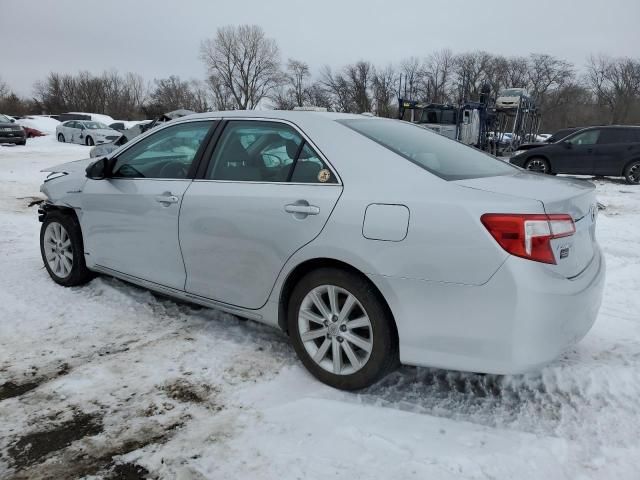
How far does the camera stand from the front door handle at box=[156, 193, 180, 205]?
3.48 m

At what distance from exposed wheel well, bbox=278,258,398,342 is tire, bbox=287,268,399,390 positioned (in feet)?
0.05

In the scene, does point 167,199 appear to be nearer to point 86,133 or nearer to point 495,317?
point 495,317

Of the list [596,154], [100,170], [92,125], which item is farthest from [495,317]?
[92,125]

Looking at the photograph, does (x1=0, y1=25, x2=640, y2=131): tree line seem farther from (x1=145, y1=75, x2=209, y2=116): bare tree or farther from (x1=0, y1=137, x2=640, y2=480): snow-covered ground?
(x1=0, y1=137, x2=640, y2=480): snow-covered ground

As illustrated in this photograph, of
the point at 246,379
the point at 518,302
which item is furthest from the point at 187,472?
the point at 518,302

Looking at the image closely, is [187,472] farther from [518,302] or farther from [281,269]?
[518,302]

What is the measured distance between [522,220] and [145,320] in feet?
9.29

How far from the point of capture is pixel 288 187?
2.98 meters

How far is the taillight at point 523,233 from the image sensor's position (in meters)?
2.30

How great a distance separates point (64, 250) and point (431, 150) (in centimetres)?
335

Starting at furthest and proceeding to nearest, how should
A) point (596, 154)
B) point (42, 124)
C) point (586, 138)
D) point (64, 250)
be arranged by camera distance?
point (42, 124) < point (586, 138) < point (596, 154) < point (64, 250)

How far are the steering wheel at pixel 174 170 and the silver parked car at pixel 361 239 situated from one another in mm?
16

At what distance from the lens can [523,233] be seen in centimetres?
230

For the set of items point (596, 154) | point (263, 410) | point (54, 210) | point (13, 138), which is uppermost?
point (13, 138)
